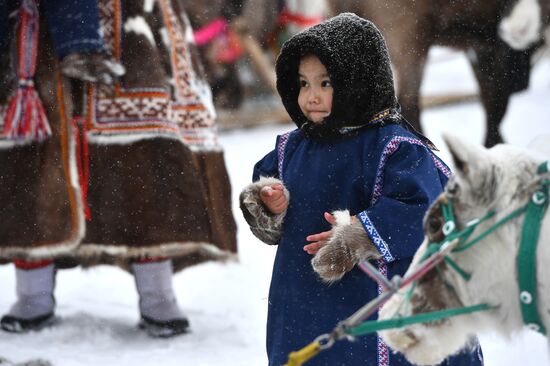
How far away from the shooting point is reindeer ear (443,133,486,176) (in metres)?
1.05

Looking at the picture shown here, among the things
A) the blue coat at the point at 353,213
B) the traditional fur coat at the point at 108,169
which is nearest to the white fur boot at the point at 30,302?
the traditional fur coat at the point at 108,169

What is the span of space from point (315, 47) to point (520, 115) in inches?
207

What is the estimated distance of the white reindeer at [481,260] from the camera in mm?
1087

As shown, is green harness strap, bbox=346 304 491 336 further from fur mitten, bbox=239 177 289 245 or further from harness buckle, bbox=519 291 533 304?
fur mitten, bbox=239 177 289 245

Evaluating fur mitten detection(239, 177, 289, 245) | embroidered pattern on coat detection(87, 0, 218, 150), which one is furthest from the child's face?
embroidered pattern on coat detection(87, 0, 218, 150)

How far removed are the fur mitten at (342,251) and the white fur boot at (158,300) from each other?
49.1 inches

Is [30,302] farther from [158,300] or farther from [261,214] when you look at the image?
[261,214]

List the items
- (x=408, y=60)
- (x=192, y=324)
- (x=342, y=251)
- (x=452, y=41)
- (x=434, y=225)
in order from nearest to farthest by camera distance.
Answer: (x=434, y=225) → (x=342, y=251) → (x=192, y=324) → (x=408, y=60) → (x=452, y=41)

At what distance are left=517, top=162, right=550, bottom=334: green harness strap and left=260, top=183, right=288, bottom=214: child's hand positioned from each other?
2.45ft

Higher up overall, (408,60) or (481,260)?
(408,60)

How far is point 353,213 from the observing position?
1734mm

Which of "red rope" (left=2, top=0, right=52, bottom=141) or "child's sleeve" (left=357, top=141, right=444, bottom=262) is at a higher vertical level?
"red rope" (left=2, top=0, right=52, bottom=141)

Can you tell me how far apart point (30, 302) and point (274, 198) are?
4.52ft

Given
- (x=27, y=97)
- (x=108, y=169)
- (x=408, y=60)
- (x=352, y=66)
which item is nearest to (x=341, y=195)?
(x=352, y=66)
